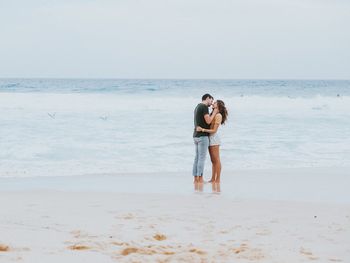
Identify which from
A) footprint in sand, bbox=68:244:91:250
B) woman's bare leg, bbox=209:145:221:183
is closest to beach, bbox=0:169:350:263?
footprint in sand, bbox=68:244:91:250

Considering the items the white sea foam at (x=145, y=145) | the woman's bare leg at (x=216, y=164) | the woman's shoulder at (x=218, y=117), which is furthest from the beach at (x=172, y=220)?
the white sea foam at (x=145, y=145)

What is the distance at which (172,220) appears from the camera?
709 centimetres

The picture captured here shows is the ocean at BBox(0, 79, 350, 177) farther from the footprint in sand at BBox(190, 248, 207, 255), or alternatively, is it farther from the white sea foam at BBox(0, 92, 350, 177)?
the footprint in sand at BBox(190, 248, 207, 255)

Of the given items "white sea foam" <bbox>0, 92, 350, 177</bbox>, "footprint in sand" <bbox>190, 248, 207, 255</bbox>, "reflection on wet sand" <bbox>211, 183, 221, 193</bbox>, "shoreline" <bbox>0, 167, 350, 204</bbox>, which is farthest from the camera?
"white sea foam" <bbox>0, 92, 350, 177</bbox>

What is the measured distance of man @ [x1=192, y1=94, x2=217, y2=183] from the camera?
10.6 m

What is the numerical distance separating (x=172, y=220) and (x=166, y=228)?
1.62ft

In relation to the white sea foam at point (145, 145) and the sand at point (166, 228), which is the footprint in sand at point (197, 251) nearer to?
the sand at point (166, 228)

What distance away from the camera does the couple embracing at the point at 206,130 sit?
10.6 m

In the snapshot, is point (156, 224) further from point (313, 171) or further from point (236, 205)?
point (313, 171)

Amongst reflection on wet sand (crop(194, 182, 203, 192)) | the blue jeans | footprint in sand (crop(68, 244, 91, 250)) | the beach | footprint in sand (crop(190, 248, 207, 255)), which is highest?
the blue jeans

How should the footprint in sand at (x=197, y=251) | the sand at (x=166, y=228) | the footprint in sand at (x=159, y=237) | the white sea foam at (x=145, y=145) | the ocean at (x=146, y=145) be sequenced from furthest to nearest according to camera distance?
the white sea foam at (x=145, y=145), the ocean at (x=146, y=145), the footprint in sand at (x=159, y=237), the footprint in sand at (x=197, y=251), the sand at (x=166, y=228)

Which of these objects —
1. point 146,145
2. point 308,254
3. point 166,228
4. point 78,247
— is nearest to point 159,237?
point 166,228

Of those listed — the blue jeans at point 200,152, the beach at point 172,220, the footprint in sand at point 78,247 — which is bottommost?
the beach at point 172,220

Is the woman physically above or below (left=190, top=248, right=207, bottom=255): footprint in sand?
above
